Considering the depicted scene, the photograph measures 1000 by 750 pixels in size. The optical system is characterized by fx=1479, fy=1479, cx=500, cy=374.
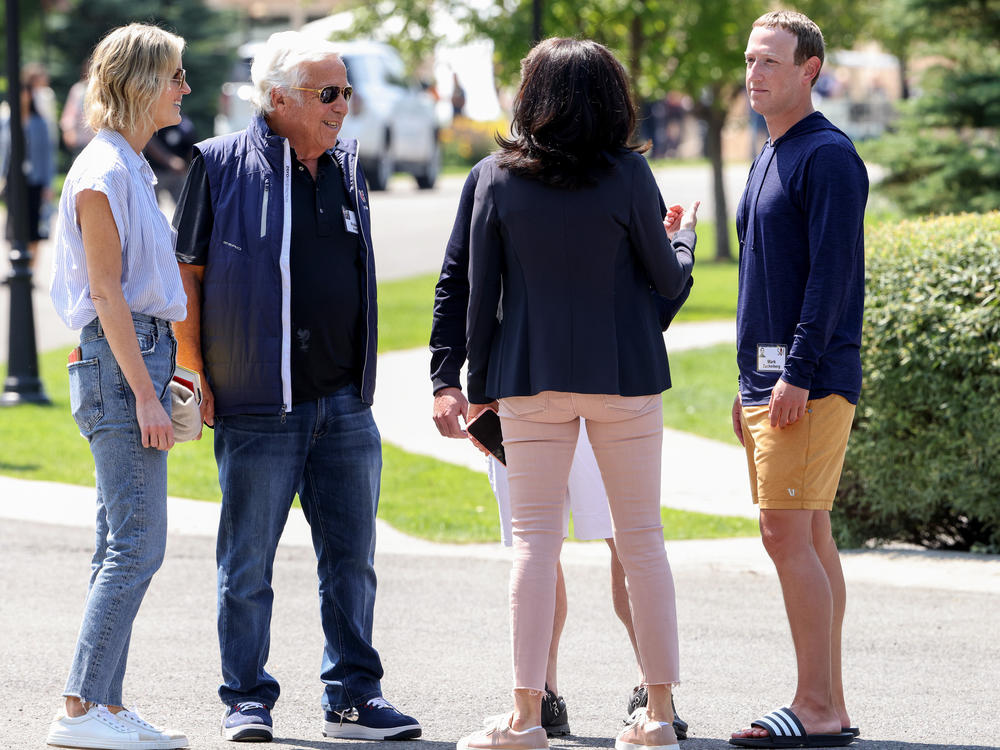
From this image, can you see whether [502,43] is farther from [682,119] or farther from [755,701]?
[682,119]

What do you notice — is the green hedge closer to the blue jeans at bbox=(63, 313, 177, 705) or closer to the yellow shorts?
the yellow shorts

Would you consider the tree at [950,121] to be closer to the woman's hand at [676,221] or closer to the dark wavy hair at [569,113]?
the woman's hand at [676,221]

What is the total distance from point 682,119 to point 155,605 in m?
36.0

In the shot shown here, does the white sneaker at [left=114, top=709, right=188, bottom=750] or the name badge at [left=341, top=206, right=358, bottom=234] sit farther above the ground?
the name badge at [left=341, top=206, right=358, bottom=234]

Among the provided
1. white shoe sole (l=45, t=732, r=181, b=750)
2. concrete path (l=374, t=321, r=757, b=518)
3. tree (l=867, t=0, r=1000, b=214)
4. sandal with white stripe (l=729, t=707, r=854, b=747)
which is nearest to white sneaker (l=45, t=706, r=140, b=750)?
white shoe sole (l=45, t=732, r=181, b=750)

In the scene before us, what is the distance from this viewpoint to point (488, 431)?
4.14 m

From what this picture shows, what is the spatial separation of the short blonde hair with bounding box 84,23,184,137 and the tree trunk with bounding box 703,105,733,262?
15733mm

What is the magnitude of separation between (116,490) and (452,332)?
1.01 meters

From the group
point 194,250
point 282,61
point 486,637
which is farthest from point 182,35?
point 194,250

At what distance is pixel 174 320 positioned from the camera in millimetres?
4078

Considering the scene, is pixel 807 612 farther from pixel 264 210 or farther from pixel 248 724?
pixel 264 210

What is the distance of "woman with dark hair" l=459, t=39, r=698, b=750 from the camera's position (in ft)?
12.5

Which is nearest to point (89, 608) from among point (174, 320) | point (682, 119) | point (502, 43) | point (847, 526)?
point (174, 320)

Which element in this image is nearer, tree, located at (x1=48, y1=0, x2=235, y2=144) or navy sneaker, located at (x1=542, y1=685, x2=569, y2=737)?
navy sneaker, located at (x1=542, y1=685, x2=569, y2=737)
